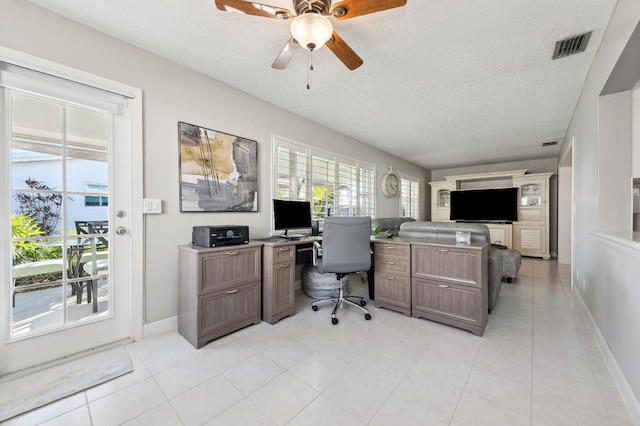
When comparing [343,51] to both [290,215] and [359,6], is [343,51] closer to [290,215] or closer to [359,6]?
[359,6]

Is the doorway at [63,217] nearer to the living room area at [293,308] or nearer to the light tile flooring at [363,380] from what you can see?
the living room area at [293,308]

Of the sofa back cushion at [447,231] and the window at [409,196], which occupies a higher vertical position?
the window at [409,196]

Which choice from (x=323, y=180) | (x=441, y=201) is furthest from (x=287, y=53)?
(x=441, y=201)

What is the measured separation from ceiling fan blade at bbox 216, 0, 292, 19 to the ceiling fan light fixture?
118mm

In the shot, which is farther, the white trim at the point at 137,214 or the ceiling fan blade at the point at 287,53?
the white trim at the point at 137,214

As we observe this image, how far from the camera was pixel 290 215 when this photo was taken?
3.14 metres

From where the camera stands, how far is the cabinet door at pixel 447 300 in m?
2.24

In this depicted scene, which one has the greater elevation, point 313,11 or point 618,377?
point 313,11

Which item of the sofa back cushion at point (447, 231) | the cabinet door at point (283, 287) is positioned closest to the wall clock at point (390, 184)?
the sofa back cushion at point (447, 231)

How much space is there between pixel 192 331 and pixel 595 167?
12.4 ft

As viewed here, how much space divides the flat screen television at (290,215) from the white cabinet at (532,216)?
5.72 metres

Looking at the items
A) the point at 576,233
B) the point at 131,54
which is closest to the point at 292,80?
the point at 131,54

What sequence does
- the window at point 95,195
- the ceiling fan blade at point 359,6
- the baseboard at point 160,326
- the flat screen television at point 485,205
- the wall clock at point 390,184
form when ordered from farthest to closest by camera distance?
the flat screen television at point 485,205 → the wall clock at point 390,184 → the baseboard at point 160,326 → the window at point 95,195 → the ceiling fan blade at point 359,6

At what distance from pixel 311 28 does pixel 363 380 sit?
2234mm
